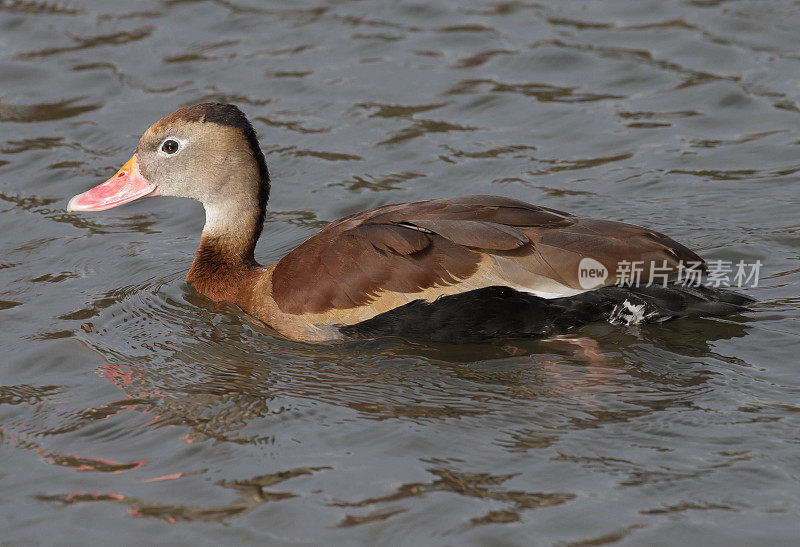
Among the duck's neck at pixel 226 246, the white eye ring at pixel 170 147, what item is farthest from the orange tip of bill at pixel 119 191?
the duck's neck at pixel 226 246

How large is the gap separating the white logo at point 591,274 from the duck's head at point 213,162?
2.11m

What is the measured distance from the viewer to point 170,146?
684cm

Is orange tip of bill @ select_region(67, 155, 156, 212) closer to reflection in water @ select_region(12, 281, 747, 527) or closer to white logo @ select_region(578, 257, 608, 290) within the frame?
reflection in water @ select_region(12, 281, 747, 527)

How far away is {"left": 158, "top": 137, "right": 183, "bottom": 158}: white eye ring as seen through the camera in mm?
6812

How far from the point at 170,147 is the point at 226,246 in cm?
68

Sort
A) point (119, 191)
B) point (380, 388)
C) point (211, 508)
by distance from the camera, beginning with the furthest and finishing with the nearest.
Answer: point (119, 191)
point (380, 388)
point (211, 508)

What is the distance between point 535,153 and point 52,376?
4103mm

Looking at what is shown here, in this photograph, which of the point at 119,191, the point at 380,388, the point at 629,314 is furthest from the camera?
the point at 119,191

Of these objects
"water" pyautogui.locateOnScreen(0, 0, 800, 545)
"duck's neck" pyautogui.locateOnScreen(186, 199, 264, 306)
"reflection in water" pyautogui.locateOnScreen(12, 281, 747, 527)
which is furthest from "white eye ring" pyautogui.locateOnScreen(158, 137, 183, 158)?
"reflection in water" pyautogui.locateOnScreen(12, 281, 747, 527)

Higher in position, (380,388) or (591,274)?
(591,274)

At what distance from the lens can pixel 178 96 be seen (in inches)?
381

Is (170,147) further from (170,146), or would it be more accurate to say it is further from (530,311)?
(530,311)

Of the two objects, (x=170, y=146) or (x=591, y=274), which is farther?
(x=170, y=146)

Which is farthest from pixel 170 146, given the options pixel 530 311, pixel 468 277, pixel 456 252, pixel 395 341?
pixel 530 311
